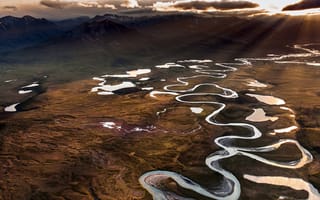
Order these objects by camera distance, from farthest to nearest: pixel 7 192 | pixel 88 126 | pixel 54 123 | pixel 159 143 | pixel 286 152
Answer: pixel 54 123, pixel 88 126, pixel 159 143, pixel 286 152, pixel 7 192

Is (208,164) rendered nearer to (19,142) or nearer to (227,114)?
(227,114)

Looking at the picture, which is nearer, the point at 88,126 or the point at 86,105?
the point at 88,126

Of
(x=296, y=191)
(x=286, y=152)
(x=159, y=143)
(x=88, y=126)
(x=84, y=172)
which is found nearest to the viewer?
(x=296, y=191)

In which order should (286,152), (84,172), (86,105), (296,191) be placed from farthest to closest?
(86,105) < (286,152) < (84,172) < (296,191)

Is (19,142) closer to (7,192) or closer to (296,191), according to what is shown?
(7,192)

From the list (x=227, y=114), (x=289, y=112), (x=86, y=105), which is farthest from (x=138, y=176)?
(x=86, y=105)

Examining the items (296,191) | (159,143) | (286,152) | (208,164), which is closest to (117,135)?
(159,143)
